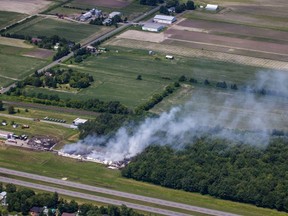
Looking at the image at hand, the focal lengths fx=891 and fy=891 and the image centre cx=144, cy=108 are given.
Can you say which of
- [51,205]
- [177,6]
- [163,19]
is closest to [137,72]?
[163,19]

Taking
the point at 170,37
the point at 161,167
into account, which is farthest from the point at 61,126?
the point at 170,37

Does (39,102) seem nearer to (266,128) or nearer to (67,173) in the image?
(67,173)

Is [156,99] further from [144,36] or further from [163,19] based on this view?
[163,19]

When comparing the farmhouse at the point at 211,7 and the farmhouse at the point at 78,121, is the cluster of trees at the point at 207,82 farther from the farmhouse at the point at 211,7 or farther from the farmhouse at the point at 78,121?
the farmhouse at the point at 211,7

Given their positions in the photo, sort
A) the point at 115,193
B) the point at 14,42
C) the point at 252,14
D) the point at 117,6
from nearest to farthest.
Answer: the point at 115,193, the point at 14,42, the point at 252,14, the point at 117,6

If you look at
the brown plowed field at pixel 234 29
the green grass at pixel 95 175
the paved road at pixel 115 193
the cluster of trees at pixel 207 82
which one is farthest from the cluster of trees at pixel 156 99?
the brown plowed field at pixel 234 29

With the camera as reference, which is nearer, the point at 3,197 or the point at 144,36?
the point at 3,197
